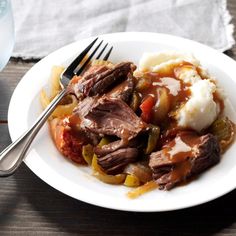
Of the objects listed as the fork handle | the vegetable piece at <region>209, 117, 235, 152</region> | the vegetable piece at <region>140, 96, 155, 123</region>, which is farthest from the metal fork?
the vegetable piece at <region>209, 117, 235, 152</region>

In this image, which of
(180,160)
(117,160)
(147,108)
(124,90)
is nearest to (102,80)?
(124,90)

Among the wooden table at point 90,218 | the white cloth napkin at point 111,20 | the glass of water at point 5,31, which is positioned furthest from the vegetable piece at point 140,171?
the white cloth napkin at point 111,20

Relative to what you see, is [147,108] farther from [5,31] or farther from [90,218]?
[5,31]

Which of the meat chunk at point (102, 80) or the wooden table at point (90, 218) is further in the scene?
the meat chunk at point (102, 80)

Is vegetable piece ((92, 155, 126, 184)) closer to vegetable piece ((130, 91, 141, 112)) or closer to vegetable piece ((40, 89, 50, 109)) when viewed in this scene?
vegetable piece ((130, 91, 141, 112))

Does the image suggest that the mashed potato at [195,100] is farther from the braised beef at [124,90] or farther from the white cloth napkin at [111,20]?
the white cloth napkin at [111,20]

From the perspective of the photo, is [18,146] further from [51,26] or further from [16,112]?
[51,26]

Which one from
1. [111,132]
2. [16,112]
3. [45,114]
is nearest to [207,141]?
[111,132]
